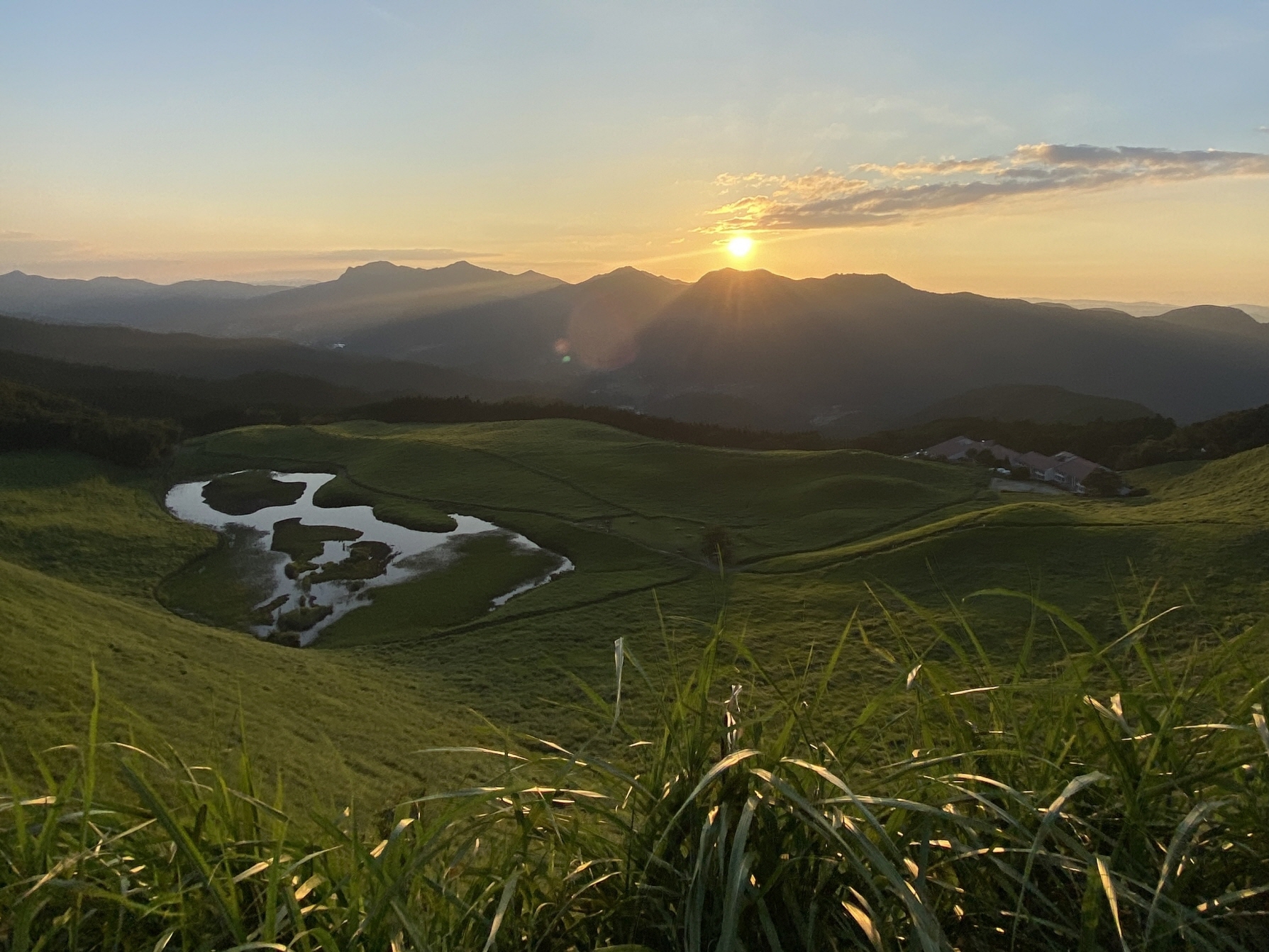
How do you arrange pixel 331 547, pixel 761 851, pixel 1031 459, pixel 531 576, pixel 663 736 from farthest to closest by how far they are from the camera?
pixel 1031 459, pixel 331 547, pixel 531 576, pixel 663 736, pixel 761 851

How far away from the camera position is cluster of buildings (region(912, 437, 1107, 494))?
5878 centimetres

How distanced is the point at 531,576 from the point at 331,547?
498 inches

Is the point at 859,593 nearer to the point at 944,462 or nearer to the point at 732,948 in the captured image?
the point at 732,948

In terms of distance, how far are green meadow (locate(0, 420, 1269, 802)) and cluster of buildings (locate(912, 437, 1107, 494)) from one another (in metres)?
4.22

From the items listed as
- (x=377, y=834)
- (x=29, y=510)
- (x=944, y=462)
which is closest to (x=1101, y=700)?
(x=377, y=834)

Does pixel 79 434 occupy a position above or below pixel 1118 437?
above

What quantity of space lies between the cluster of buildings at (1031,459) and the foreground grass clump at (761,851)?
2391 inches

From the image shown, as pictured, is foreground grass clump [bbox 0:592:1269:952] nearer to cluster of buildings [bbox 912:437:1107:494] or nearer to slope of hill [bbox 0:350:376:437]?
cluster of buildings [bbox 912:437:1107:494]

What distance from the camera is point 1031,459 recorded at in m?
66.2

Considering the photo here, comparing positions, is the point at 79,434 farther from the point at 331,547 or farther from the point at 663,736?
the point at 663,736

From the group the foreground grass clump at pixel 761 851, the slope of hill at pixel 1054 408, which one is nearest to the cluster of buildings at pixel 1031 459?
the foreground grass clump at pixel 761 851

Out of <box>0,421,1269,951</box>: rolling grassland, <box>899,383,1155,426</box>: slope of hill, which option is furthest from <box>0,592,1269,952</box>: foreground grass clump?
<box>899,383,1155,426</box>: slope of hill

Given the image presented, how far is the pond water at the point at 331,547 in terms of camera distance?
35.1 m

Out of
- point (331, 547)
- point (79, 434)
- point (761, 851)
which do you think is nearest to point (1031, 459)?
point (331, 547)
